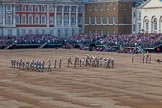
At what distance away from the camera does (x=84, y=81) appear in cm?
4975

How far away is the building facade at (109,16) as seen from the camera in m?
127

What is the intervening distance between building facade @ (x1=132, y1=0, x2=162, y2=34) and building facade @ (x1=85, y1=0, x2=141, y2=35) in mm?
5875

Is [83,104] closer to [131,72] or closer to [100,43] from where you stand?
[131,72]

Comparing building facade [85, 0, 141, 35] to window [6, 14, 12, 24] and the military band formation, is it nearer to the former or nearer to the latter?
window [6, 14, 12, 24]

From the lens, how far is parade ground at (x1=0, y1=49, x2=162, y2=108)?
37.3 metres

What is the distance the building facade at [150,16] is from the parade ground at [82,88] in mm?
51747

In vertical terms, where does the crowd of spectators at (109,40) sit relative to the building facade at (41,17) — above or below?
below

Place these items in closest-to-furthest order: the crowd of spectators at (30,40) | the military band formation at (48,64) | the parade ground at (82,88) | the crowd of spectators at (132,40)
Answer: the parade ground at (82,88) < the military band formation at (48,64) < the crowd of spectators at (132,40) < the crowd of spectators at (30,40)

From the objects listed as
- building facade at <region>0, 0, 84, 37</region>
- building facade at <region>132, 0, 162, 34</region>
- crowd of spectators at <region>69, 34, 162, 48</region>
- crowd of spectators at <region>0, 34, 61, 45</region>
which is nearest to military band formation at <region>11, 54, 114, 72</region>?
crowd of spectators at <region>69, 34, 162, 48</region>

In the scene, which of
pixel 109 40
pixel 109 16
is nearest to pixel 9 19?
pixel 109 16

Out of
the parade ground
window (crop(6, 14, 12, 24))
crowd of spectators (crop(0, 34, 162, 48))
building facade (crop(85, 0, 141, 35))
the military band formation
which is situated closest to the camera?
the parade ground

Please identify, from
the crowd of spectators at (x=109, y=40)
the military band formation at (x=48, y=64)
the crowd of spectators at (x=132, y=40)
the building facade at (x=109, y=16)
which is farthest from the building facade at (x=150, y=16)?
the military band formation at (x=48, y=64)

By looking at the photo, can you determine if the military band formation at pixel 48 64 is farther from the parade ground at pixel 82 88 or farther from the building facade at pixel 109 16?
the building facade at pixel 109 16

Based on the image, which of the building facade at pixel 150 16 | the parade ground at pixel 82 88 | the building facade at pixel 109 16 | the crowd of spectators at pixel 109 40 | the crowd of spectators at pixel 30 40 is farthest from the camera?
the building facade at pixel 109 16
